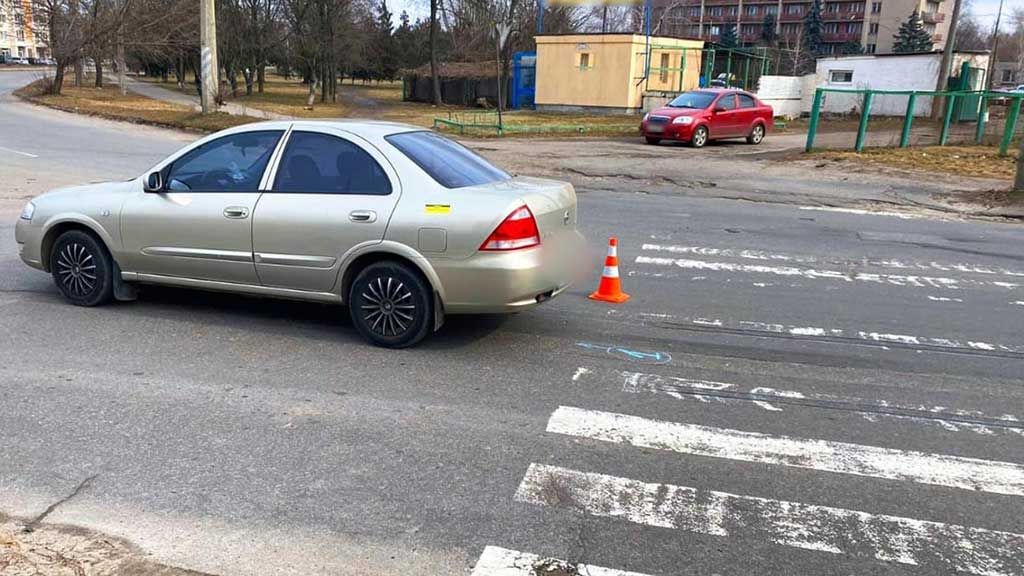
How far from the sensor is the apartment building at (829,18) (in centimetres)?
9931

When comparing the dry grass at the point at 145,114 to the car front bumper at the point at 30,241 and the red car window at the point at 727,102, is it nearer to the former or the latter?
the red car window at the point at 727,102

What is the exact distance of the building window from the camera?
39375mm

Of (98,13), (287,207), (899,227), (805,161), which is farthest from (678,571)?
(98,13)

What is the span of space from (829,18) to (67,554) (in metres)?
114

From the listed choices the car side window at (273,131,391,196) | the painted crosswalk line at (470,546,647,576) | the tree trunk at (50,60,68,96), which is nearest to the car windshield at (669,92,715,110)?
the car side window at (273,131,391,196)

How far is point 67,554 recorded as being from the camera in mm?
3279

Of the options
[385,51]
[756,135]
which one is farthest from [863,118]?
[385,51]

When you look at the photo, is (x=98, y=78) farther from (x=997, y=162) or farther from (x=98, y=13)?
(x=997, y=162)

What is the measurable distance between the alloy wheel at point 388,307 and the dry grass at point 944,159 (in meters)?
16.2

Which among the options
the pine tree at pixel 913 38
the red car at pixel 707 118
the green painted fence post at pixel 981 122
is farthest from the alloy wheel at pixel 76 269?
the pine tree at pixel 913 38

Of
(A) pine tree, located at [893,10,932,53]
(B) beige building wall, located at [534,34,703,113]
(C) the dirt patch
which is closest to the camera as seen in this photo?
(C) the dirt patch

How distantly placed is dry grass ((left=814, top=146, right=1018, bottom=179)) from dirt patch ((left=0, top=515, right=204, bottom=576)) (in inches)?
739

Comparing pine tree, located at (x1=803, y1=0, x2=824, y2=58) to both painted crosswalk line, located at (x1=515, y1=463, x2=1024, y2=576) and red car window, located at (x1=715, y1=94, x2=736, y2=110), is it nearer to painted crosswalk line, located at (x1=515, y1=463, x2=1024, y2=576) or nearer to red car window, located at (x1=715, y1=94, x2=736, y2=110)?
red car window, located at (x1=715, y1=94, x2=736, y2=110)

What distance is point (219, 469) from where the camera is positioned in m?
4.01
